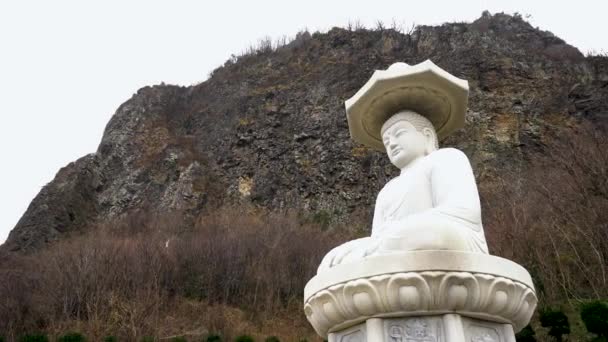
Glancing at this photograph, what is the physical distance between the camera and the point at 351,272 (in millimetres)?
2918

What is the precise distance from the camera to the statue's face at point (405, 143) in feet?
12.7

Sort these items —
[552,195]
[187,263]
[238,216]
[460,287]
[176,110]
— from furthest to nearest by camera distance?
[176,110]
[238,216]
[187,263]
[552,195]
[460,287]

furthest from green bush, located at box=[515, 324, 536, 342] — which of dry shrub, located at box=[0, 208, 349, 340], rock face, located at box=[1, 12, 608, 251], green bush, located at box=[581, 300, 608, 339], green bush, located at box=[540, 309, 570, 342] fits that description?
rock face, located at box=[1, 12, 608, 251]

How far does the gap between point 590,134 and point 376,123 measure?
36.8 feet

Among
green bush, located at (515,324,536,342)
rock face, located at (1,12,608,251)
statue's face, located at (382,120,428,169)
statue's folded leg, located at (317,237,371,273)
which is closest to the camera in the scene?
statue's folded leg, located at (317,237,371,273)

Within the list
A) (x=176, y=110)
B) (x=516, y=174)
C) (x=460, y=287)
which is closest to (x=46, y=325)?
(x=460, y=287)

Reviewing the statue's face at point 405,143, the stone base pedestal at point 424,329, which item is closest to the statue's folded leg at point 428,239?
the stone base pedestal at point 424,329

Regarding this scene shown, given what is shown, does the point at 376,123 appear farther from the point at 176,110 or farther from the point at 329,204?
the point at 176,110

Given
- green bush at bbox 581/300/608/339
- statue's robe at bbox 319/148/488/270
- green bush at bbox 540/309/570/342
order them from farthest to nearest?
green bush at bbox 540/309/570/342
green bush at bbox 581/300/608/339
statue's robe at bbox 319/148/488/270

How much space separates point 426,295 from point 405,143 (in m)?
1.35

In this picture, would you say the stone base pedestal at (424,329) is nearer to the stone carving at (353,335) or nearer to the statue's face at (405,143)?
the stone carving at (353,335)

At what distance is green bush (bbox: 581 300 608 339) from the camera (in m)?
6.52

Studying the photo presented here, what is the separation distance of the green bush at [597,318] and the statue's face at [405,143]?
4.19m

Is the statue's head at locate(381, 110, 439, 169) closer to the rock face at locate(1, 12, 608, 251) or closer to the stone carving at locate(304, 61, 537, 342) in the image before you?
the stone carving at locate(304, 61, 537, 342)
